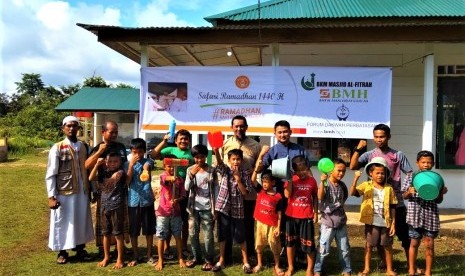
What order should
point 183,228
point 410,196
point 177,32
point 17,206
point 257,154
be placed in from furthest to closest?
point 17,206 < point 177,32 < point 183,228 < point 257,154 < point 410,196

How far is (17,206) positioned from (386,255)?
716 centimetres

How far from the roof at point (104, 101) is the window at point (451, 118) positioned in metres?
14.2

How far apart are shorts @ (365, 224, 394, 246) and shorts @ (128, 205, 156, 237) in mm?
2339

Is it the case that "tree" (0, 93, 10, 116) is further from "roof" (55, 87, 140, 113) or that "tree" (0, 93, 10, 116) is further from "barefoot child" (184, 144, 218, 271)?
"barefoot child" (184, 144, 218, 271)

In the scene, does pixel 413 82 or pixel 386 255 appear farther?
pixel 413 82

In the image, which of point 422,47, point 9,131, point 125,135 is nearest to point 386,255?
point 422,47

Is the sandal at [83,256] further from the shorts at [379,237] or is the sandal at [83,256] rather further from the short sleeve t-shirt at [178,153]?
the shorts at [379,237]

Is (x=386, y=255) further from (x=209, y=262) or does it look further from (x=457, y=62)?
(x=457, y=62)

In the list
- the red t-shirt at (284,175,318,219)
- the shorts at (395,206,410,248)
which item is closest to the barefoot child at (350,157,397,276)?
the shorts at (395,206,410,248)

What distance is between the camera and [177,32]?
19.8ft

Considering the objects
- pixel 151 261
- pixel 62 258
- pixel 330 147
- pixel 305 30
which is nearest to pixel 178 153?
pixel 151 261

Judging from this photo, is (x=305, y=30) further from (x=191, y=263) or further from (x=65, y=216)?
(x=65, y=216)

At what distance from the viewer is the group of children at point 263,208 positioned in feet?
13.5

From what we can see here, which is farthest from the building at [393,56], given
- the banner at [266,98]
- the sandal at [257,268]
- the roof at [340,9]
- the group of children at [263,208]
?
the sandal at [257,268]
